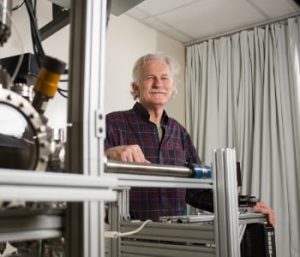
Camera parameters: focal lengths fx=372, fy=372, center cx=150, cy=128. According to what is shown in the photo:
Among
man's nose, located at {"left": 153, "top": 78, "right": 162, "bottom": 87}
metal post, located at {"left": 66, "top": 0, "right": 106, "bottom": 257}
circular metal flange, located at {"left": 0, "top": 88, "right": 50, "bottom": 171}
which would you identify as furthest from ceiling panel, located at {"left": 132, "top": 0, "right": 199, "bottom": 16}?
circular metal flange, located at {"left": 0, "top": 88, "right": 50, "bottom": 171}

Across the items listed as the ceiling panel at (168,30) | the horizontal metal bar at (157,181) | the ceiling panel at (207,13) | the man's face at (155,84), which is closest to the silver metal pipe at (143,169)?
the horizontal metal bar at (157,181)

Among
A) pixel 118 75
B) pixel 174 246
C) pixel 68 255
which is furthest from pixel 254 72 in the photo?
pixel 68 255

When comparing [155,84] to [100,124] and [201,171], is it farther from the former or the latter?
[100,124]

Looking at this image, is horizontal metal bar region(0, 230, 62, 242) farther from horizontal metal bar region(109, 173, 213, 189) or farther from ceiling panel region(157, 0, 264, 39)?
ceiling panel region(157, 0, 264, 39)

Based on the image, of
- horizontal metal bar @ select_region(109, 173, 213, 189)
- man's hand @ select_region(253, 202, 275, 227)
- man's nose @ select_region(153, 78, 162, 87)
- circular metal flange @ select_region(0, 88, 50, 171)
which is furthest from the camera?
man's nose @ select_region(153, 78, 162, 87)

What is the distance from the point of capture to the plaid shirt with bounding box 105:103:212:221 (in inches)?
70.7

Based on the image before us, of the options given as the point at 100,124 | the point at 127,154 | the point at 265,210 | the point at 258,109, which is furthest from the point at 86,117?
the point at 258,109

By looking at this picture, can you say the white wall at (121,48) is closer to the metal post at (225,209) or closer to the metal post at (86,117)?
the metal post at (225,209)

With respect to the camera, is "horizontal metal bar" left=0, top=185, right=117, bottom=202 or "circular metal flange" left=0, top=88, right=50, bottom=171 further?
"circular metal flange" left=0, top=88, right=50, bottom=171

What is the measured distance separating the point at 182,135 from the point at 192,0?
46.0 inches

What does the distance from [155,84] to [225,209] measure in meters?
1.17

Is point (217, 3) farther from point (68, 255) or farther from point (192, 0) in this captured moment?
point (68, 255)

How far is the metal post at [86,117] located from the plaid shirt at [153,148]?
3.56 ft

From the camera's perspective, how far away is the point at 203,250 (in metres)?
1.00
